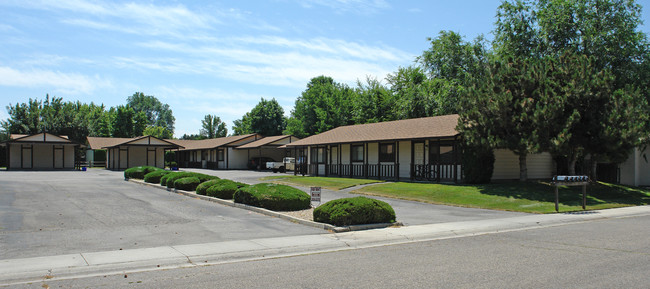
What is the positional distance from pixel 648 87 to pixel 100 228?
1506 inches

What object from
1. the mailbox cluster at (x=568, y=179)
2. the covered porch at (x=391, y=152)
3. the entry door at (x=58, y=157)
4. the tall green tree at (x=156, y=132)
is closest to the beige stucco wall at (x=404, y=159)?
the covered porch at (x=391, y=152)

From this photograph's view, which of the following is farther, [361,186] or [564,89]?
[361,186]

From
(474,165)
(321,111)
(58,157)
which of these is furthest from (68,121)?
(474,165)

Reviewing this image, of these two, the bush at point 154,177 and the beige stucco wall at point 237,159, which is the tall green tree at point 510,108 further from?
the beige stucco wall at point 237,159

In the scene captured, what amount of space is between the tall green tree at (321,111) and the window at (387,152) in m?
37.1

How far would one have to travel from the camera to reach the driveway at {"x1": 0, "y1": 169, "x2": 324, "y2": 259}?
32.9 ft

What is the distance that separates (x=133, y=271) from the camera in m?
7.86

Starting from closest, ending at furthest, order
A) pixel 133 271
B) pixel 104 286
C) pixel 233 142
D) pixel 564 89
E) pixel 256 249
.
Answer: pixel 104 286 → pixel 133 271 → pixel 256 249 → pixel 564 89 → pixel 233 142

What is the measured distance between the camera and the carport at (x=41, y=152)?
50.2m

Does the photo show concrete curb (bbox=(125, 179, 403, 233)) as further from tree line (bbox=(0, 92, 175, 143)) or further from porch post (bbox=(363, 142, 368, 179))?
tree line (bbox=(0, 92, 175, 143))

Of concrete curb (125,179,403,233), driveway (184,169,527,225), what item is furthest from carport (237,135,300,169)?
driveway (184,169,527,225)

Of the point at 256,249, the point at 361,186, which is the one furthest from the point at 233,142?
the point at 256,249

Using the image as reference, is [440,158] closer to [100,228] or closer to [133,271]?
[100,228]

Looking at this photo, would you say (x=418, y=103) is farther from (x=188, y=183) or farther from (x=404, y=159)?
(x=188, y=183)
